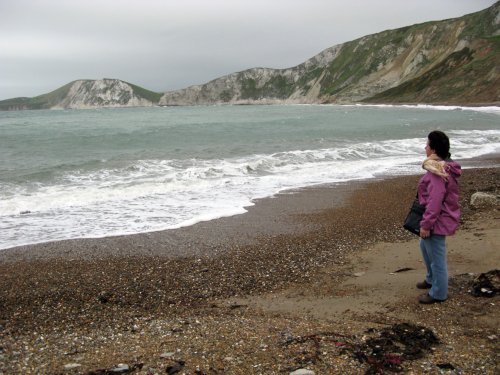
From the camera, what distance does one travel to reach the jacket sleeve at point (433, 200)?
5.08m

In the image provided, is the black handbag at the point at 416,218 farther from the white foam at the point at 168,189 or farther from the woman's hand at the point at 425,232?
the white foam at the point at 168,189

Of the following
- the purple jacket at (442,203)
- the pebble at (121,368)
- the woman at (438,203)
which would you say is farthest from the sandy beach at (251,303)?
the purple jacket at (442,203)

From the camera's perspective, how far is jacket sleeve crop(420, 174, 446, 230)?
5078mm

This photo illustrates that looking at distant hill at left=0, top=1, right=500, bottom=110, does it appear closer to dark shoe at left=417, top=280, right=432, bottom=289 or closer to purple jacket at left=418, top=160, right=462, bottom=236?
dark shoe at left=417, top=280, right=432, bottom=289

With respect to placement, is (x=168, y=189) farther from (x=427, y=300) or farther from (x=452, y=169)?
(x=452, y=169)

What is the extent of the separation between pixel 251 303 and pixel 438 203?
8.83 ft

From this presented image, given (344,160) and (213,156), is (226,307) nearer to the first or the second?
(344,160)

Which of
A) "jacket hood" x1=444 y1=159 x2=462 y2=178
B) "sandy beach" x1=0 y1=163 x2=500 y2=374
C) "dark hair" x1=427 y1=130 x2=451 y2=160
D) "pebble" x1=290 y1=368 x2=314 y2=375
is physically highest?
"dark hair" x1=427 y1=130 x2=451 y2=160

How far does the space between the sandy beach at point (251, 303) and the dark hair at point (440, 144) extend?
6.03 ft

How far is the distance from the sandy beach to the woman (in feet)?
1.01

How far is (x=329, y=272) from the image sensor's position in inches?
271

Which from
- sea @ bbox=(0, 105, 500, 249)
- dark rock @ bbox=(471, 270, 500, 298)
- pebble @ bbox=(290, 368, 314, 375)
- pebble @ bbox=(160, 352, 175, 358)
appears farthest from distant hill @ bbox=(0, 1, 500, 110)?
pebble @ bbox=(160, 352, 175, 358)

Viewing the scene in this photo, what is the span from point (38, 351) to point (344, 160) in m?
19.1

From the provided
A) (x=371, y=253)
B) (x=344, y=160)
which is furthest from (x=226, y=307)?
(x=344, y=160)
